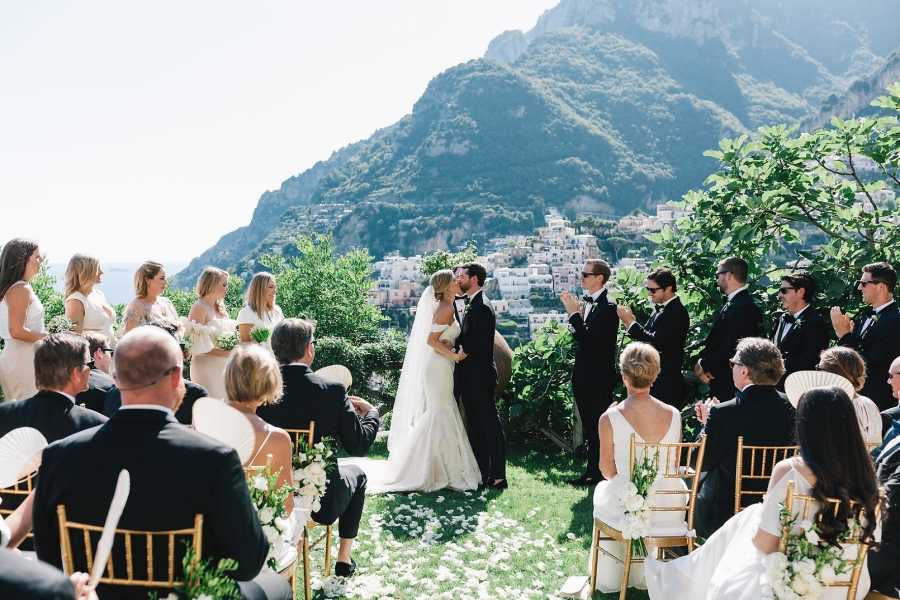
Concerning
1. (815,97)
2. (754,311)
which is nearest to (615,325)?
(754,311)

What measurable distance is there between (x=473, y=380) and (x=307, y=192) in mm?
144138

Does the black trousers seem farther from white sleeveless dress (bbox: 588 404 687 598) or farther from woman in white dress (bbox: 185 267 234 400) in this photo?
woman in white dress (bbox: 185 267 234 400)

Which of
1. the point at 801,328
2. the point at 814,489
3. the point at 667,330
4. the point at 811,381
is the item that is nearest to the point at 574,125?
the point at 667,330

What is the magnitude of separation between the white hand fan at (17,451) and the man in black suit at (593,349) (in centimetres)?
478

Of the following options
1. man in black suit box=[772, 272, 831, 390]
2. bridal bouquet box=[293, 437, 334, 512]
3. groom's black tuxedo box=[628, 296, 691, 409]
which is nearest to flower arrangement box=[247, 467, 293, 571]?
bridal bouquet box=[293, 437, 334, 512]

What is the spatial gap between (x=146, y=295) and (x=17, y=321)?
114 centimetres

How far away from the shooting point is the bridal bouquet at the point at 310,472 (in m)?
3.80

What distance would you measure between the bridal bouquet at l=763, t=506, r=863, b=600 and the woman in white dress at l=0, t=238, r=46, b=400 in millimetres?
5644

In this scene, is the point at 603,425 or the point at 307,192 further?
the point at 307,192

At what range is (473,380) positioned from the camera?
702 cm

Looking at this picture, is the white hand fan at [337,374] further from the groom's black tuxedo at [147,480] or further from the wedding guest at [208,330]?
the wedding guest at [208,330]

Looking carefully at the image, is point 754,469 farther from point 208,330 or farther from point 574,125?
point 574,125

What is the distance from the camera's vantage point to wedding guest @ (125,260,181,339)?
21.2 ft

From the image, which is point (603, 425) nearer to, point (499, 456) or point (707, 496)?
point (707, 496)
